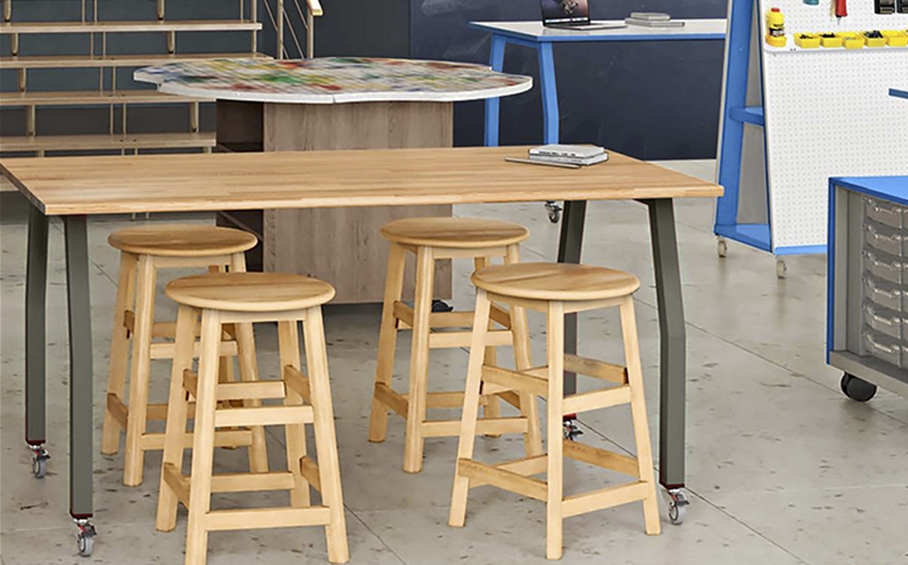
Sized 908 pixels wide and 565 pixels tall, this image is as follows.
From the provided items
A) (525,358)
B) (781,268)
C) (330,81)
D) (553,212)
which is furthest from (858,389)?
(553,212)

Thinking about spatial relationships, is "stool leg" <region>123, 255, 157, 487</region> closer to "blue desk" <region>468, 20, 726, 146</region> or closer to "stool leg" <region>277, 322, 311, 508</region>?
"stool leg" <region>277, 322, 311, 508</region>

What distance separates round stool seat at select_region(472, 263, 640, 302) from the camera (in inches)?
132

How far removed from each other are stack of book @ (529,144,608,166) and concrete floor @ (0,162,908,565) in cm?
82

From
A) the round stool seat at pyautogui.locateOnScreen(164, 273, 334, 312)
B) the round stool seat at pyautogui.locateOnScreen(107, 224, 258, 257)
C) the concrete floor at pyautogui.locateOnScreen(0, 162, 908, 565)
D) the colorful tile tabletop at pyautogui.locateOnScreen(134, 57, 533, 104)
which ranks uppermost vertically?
the colorful tile tabletop at pyautogui.locateOnScreen(134, 57, 533, 104)

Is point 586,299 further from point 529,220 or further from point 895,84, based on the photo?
point 529,220

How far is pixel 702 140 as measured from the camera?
10297mm

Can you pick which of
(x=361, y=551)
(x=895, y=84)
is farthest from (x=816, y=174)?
(x=361, y=551)

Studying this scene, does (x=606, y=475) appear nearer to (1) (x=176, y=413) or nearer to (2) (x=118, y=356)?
(1) (x=176, y=413)

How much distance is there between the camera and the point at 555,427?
3352mm

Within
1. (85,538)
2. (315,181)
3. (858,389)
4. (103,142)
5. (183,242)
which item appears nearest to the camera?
(85,538)

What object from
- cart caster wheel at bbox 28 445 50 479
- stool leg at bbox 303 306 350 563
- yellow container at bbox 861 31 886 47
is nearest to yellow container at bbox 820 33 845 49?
yellow container at bbox 861 31 886 47

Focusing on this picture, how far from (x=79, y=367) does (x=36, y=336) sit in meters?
0.60

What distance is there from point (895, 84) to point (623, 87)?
367cm

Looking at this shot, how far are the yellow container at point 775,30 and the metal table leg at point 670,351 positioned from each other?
2.92 meters
